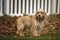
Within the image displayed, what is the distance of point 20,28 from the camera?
7.44 feet

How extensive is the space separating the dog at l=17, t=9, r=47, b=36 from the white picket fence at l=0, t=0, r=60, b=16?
0.17ft

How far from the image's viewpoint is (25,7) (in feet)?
7.59

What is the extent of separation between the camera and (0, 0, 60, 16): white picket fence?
231cm

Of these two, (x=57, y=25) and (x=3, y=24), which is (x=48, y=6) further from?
(x=3, y=24)

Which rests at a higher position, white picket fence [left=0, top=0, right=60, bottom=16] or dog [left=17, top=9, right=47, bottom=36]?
white picket fence [left=0, top=0, right=60, bottom=16]

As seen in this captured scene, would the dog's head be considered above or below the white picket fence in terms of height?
below

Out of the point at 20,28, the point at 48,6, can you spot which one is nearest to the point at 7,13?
the point at 20,28

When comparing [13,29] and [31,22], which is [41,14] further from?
[13,29]

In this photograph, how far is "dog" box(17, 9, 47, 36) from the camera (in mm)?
2277

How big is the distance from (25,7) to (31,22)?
0.54ft

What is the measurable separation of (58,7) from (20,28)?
1.45 feet

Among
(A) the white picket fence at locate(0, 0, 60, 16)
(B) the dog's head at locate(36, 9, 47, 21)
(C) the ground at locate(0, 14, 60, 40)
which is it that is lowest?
(C) the ground at locate(0, 14, 60, 40)

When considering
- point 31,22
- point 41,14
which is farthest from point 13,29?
point 41,14

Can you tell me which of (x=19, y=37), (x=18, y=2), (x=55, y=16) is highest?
(x=18, y=2)
